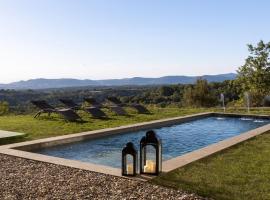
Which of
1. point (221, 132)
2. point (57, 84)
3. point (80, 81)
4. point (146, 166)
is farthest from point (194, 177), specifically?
point (80, 81)

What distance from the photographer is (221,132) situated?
10516mm

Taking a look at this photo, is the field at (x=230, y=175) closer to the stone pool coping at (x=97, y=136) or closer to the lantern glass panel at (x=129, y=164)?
the stone pool coping at (x=97, y=136)

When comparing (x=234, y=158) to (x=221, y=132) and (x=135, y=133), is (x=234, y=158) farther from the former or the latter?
(x=221, y=132)

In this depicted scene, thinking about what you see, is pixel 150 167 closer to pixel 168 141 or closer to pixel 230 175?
pixel 230 175

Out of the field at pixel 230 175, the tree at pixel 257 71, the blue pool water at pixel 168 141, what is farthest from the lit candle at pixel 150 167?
the tree at pixel 257 71

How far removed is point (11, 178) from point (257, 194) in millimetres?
3121

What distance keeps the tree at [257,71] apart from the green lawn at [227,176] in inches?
655

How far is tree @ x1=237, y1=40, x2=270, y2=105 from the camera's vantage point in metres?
22.1

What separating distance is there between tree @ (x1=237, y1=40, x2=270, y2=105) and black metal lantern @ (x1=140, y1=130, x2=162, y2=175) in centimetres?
1784

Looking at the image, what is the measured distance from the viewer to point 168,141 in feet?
28.8

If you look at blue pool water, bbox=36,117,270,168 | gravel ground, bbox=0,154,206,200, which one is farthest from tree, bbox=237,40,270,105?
gravel ground, bbox=0,154,206,200

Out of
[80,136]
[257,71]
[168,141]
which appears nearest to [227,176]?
[168,141]

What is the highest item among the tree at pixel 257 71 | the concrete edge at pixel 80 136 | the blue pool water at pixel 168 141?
the tree at pixel 257 71

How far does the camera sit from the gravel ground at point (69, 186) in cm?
402
